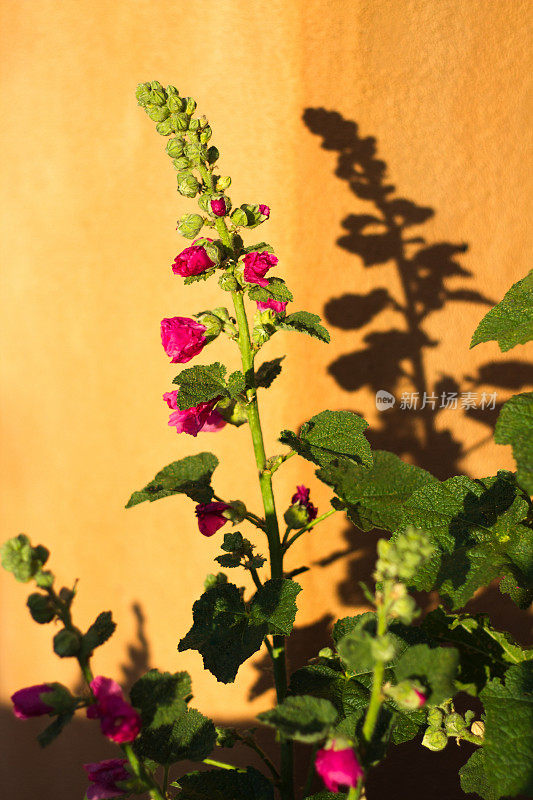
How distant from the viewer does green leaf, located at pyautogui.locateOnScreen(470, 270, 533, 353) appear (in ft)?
1.71

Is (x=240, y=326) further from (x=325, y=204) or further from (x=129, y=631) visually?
(x=129, y=631)

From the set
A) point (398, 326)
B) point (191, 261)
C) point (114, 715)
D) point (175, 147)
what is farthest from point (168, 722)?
point (398, 326)

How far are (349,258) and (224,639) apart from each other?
26.8 inches

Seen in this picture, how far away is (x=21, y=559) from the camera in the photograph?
0.40m

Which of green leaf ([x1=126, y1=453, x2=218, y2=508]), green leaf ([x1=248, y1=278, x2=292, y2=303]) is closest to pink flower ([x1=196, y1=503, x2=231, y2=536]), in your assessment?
green leaf ([x1=126, y1=453, x2=218, y2=508])

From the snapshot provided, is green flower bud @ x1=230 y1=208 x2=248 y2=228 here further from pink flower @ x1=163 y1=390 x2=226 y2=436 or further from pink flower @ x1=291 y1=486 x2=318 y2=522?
pink flower @ x1=291 y1=486 x2=318 y2=522

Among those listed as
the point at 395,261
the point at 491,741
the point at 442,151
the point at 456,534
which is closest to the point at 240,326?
the point at 456,534

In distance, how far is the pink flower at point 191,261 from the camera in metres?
0.60

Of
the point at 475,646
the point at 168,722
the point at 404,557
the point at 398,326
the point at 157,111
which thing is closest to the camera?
the point at 404,557

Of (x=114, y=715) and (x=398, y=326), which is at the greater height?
(x=398, y=326)

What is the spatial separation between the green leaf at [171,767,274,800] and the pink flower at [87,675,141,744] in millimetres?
270

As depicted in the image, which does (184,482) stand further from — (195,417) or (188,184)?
(188,184)

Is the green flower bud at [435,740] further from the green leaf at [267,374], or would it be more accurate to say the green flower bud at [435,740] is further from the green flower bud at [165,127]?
the green flower bud at [165,127]

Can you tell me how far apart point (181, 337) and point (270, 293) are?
0.34 feet
